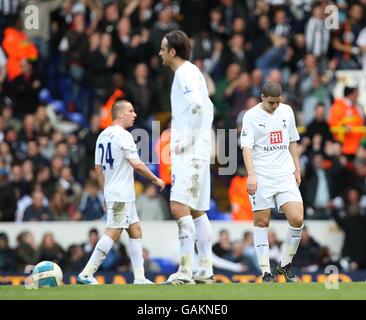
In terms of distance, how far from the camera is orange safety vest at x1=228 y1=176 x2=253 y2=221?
2309cm

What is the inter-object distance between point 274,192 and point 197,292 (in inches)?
84.4

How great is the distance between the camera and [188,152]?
14641mm

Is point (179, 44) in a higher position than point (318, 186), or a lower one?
higher

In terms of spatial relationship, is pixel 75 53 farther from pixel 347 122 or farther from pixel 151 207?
pixel 347 122

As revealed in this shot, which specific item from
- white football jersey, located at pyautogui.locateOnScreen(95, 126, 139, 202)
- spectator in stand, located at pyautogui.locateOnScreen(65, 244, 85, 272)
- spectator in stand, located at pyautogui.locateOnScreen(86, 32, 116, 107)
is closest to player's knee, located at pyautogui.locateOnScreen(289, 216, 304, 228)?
white football jersey, located at pyautogui.locateOnScreen(95, 126, 139, 202)

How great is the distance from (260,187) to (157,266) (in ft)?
25.3

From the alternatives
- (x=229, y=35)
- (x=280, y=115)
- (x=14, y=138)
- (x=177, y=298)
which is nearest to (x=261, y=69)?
(x=229, y=35)

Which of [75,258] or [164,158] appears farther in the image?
[164,158]

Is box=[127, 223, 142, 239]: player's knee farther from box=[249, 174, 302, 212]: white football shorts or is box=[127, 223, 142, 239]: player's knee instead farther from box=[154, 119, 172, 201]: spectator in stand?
box=[154, 119, 172, 201]: spectator in stand

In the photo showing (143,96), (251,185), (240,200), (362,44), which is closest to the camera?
(251,185)

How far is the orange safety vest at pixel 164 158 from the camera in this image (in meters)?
22.7

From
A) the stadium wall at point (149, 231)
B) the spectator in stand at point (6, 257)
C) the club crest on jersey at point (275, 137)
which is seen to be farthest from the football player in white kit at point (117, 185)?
the spectator in stand at point (6, 257)

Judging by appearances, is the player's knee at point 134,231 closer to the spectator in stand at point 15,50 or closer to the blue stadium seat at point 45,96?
the blue stadium seat at point 45,96

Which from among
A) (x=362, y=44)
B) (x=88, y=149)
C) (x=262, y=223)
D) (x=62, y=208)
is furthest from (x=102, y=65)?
(x=262, y=223)
